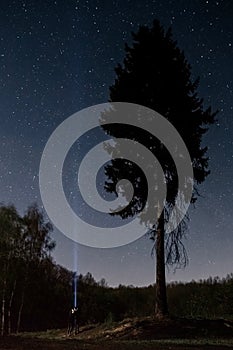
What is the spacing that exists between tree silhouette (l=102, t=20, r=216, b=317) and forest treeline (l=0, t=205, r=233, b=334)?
955 centimetres

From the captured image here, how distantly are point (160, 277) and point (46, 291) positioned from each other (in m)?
24.5

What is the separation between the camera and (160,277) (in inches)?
1054

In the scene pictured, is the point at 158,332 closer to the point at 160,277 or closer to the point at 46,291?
the point at 160,277

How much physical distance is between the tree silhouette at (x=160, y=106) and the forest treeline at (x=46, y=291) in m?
9.55

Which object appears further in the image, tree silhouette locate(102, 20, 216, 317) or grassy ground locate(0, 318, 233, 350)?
tree silhouette locate(102, 20, 216, 317)

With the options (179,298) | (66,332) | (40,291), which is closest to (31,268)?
(40,291)

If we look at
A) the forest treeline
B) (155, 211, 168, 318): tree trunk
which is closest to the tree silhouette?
(155, 211, 168, 318): tree trunk

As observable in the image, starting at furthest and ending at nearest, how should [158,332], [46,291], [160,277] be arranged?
[46,291] < [160,277] < [158,332]

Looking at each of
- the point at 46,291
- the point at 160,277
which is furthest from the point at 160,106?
the point at 46,291

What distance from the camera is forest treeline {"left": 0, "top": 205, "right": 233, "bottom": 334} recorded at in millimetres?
40844

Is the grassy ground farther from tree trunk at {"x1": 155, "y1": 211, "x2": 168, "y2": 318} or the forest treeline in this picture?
the forest treeline

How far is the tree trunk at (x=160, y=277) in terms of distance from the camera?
26.3 meters

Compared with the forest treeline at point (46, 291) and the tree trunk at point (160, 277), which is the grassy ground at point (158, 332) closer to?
Result: the tree trunk at point (160, 277)

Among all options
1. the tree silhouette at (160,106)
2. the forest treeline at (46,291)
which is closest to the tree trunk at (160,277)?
the tree silhouette at (160,106)
